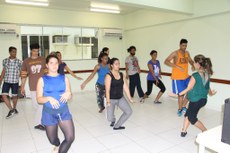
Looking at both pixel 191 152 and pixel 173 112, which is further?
pixel 173 112

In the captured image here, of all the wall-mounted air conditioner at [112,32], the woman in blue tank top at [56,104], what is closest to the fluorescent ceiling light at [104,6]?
the wall-mounted air conditioner at [112,32]

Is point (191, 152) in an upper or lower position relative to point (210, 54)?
lower

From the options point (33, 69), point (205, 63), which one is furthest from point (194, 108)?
point (33, 69)

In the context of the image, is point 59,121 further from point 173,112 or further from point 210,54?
point 210,54

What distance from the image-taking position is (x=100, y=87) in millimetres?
4453

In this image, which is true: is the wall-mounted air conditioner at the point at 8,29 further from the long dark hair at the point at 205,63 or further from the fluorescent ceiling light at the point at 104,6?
the long dark hair at the point at 205,63

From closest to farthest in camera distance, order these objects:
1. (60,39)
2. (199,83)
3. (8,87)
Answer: (199,83) → (8,87) → (60,39)

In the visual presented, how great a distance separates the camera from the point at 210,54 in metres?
4.95

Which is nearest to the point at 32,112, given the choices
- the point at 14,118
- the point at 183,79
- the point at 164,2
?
the point at 14,118

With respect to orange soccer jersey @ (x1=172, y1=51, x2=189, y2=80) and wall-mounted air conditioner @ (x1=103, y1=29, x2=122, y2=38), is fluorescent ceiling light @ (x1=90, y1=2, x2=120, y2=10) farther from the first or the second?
orange soccer jersey @ (x1=172, y1=51, x2=189, y2=80)

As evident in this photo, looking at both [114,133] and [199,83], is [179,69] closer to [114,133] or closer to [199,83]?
[199,83]

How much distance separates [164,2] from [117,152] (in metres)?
3.47

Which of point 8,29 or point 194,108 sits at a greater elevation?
point 8,29

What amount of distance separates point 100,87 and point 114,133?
48.6 inches
